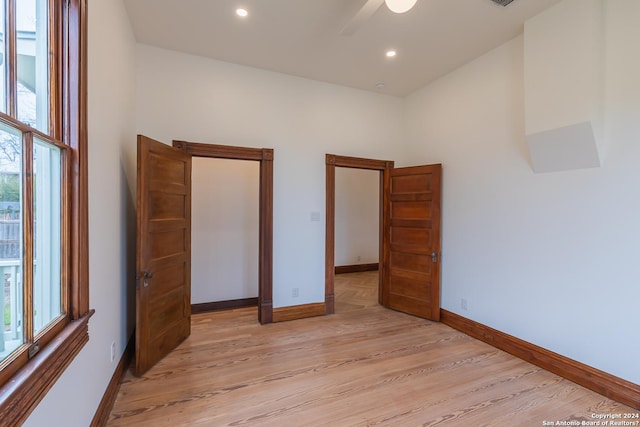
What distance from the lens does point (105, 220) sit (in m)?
1.99

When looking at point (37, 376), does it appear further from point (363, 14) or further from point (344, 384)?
point (363, 14)

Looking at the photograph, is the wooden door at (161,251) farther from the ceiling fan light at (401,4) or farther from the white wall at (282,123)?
the ceiling fan light at (401,4)

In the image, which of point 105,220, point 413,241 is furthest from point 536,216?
point 105,220

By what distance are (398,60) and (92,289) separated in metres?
3.62

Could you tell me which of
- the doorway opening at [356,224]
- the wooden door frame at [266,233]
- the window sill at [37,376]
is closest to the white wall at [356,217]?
the doorway opening at [356,224]

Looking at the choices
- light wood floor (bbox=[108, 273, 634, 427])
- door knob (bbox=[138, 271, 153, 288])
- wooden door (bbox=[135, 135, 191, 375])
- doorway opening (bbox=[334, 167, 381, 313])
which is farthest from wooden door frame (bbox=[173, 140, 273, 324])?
doorway opening (bbox=[334, 167, 381, 313])

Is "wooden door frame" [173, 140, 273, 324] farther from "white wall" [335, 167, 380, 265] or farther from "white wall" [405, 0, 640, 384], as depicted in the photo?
"white wall" [335, 167, 380, 265]

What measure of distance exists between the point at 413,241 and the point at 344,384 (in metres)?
2.15

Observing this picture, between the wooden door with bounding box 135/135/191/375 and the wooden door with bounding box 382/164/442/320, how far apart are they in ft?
8.89

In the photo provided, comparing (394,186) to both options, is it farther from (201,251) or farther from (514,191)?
(201,251)

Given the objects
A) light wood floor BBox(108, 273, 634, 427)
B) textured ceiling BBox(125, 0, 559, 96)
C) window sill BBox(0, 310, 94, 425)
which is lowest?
light wood floor BBox(108, 273, 634, 427)

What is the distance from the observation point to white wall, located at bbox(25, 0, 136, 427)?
4.78 feet

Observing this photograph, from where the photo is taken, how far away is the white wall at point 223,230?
3.92 metres

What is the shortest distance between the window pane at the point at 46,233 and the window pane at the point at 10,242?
111 mm
